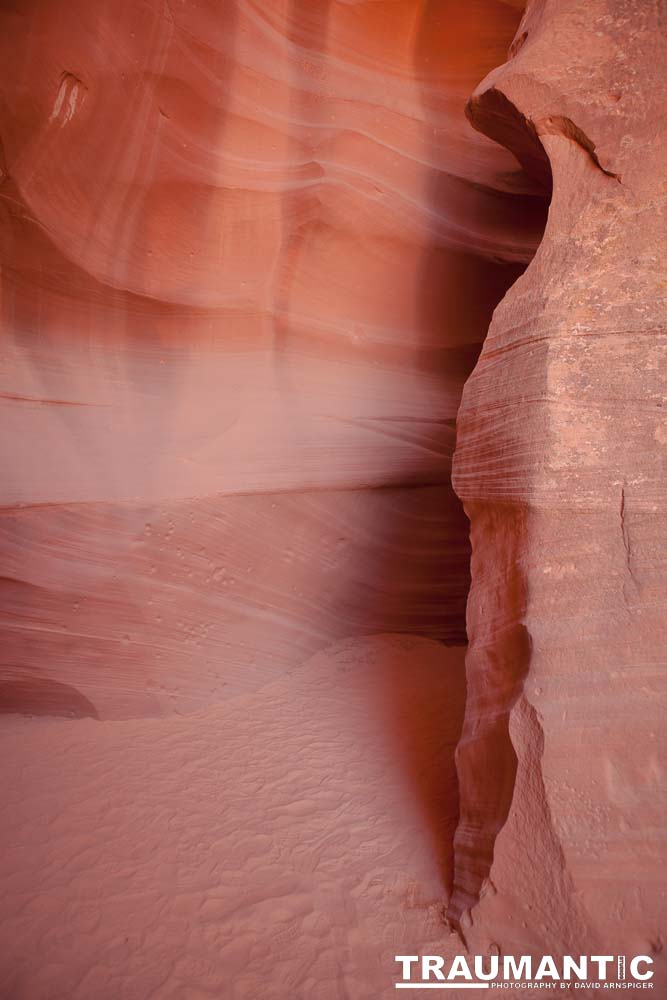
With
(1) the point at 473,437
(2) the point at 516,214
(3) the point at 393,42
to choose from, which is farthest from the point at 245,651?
(3) the point at 393,42

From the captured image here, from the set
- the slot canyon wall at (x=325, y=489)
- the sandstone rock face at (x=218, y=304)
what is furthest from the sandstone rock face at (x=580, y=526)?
the sandstone rock face at (x=218, y=304)

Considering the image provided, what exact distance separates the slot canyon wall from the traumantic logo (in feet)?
0.16

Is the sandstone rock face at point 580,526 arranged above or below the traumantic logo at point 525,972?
above

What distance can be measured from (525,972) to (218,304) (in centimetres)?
387

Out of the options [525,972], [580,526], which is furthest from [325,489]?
[525,972]

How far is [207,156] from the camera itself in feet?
12.3

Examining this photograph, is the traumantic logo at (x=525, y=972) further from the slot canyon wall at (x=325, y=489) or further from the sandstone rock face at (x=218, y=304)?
the sandstone rock face at (x=218, y=304)

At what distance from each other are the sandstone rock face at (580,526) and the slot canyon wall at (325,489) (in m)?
0.01

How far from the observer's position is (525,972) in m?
2.17

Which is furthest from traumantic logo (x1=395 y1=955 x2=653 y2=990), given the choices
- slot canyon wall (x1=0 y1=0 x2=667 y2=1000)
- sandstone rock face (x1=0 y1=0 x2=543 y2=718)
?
sandstone rock face (x1=0 y1=0 x2=543 y2=718)

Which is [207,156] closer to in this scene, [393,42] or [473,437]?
[393,42]

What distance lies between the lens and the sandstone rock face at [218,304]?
3641 millimetres

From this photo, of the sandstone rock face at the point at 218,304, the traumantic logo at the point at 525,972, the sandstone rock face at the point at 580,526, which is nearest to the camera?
the traumantic logo at the point at 525,972

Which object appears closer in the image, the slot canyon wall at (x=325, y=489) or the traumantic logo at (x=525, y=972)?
the traumantic logo at (x=525, y=972)
